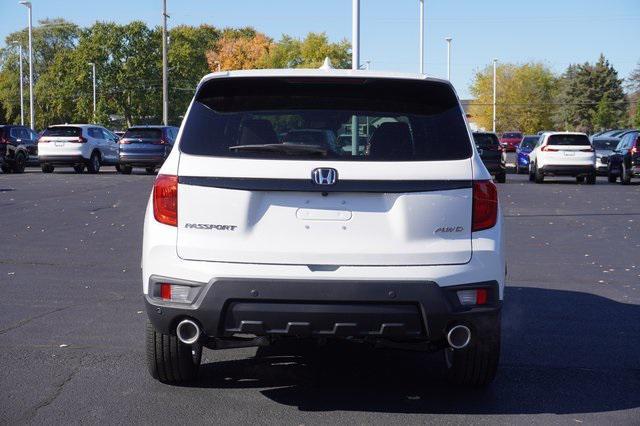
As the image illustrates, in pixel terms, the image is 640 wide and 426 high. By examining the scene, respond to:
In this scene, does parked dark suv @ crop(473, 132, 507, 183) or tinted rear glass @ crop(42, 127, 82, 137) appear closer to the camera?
parked dark suv @ crop(473, 132, 507, 183)

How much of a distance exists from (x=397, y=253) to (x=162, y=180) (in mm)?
1294

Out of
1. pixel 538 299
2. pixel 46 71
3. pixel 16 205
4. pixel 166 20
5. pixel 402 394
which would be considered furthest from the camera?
pixel 46 71

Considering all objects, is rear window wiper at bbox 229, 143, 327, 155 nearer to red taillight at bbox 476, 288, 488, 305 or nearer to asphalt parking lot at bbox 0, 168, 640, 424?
red taillight at bbox 476, 288, 488, 305

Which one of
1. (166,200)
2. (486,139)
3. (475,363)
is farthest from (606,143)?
(166,200)

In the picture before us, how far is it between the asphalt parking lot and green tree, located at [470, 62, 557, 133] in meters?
104

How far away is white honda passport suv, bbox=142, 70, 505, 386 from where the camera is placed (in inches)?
194

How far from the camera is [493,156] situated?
105 ft

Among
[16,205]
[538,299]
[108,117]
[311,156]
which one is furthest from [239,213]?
[108,117]

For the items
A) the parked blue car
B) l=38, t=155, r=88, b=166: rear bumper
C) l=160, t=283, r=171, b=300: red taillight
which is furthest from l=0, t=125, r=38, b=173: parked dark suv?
l=160, t=283, r=171, b=300: red taillight

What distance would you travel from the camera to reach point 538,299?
927 centimetres

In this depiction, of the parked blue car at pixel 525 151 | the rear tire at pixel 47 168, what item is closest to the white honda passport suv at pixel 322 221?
the rear tire at pixel 47 168

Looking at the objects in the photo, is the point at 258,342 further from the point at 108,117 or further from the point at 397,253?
the point at 108,117

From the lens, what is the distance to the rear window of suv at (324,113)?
5199mm

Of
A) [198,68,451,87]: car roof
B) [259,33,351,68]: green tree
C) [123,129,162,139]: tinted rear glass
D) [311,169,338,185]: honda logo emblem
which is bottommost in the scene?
[311,169,338,185]: honda logo emblem
